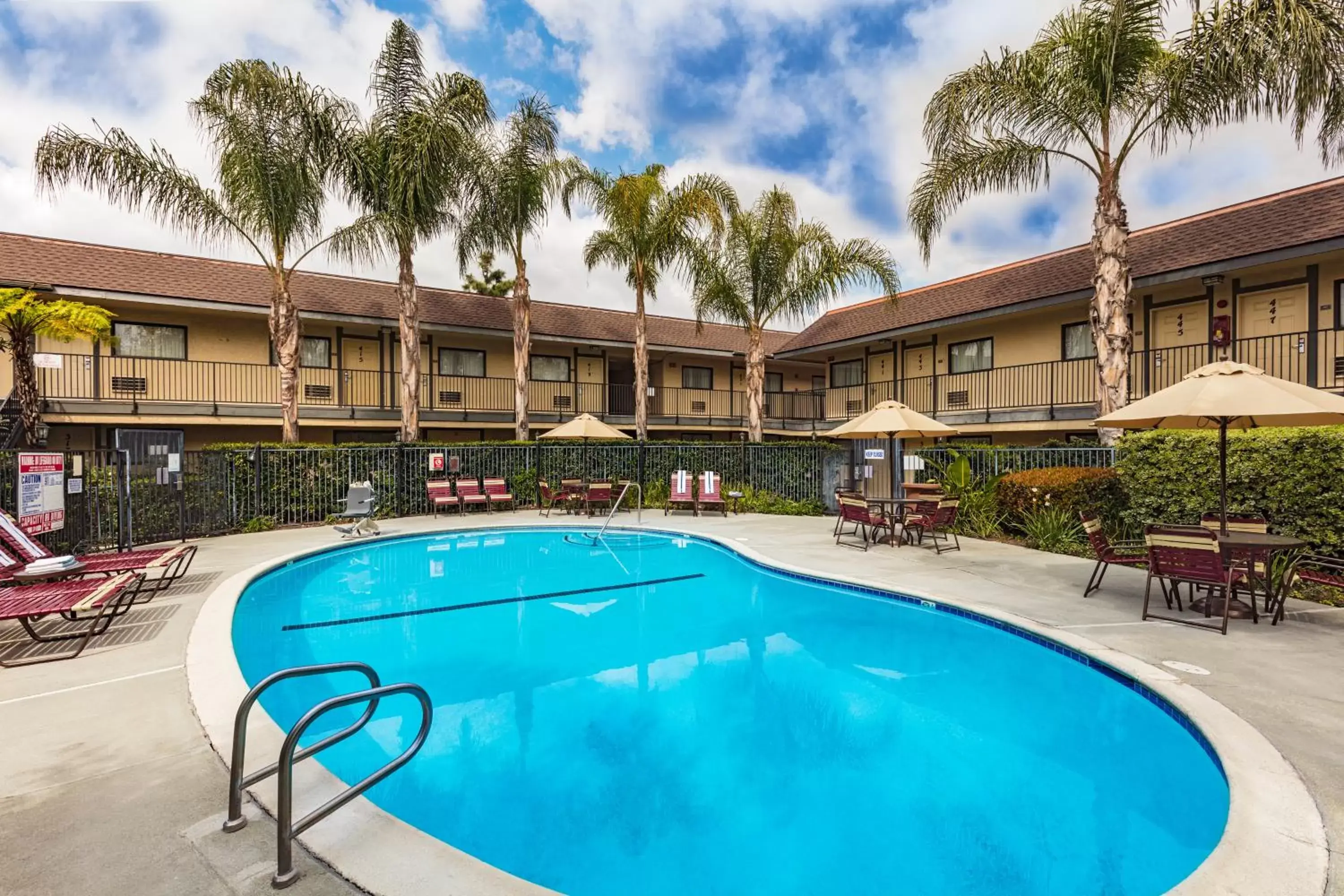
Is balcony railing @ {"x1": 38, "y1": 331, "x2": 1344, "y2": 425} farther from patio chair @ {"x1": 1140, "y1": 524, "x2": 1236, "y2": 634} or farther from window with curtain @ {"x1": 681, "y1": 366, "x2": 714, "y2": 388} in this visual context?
patio chair @ {"x1": 1140, "y1": 524, "x2": 1236, "y2": 634}

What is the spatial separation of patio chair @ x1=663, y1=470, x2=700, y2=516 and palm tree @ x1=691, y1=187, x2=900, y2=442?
15.8 feet

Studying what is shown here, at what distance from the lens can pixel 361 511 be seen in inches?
499

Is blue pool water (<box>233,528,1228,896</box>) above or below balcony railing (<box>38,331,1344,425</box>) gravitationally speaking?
below

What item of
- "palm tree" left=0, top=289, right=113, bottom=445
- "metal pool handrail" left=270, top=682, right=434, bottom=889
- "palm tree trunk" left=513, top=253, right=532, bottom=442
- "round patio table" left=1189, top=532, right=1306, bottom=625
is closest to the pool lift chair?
"palm tree trunk" left=513, top=253, right=532, bottom=442

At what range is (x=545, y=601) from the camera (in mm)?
8211

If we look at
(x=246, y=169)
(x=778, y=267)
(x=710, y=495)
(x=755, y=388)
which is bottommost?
(x=710, y=495)

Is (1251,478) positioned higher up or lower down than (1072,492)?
higher up

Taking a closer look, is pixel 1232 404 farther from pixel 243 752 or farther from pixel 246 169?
pixel 246 169

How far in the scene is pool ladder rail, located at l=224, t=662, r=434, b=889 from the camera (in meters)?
2.31

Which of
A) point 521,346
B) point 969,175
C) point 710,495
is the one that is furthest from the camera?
point 521,346

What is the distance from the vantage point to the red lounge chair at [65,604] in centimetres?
482

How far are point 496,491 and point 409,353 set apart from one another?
4.31 m

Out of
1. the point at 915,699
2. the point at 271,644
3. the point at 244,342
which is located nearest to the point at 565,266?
the point at 244,342

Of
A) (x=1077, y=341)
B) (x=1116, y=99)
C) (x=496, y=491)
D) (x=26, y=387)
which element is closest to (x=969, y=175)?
(x=1116, y=99)
